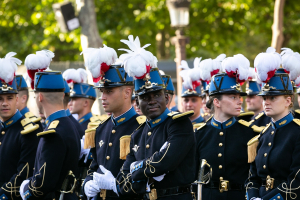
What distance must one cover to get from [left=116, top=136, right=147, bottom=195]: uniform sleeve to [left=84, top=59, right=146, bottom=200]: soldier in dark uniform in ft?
0.54

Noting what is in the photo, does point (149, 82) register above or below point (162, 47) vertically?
below

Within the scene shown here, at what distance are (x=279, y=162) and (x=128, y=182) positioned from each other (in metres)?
1.59

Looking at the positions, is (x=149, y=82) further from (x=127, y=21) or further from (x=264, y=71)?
(x=127, y=21)

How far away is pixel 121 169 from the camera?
5.08 meters

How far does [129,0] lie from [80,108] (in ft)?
33.5

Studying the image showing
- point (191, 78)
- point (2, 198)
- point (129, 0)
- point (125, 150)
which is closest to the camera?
point (125, 150)

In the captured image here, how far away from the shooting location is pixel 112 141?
17.9 ft

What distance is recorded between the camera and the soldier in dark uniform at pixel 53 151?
17.5 ft

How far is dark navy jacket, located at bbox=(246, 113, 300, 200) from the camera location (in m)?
4.91

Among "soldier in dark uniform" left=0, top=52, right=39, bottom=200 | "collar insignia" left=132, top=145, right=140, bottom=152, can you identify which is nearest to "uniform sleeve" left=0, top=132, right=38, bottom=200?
"soldier in dark uniform" left=0, top=52, right=39, bottom=200

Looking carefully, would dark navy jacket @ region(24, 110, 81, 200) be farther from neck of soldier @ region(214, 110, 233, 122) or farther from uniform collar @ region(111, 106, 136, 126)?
neck of soldier @ region(214, 110, 233, 122)

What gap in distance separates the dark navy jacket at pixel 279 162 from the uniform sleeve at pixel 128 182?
53.0 inches

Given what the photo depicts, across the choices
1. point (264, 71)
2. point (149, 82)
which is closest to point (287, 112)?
point (264, 71)

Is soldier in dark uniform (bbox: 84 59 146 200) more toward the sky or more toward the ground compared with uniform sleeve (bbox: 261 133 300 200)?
more toward the sky
